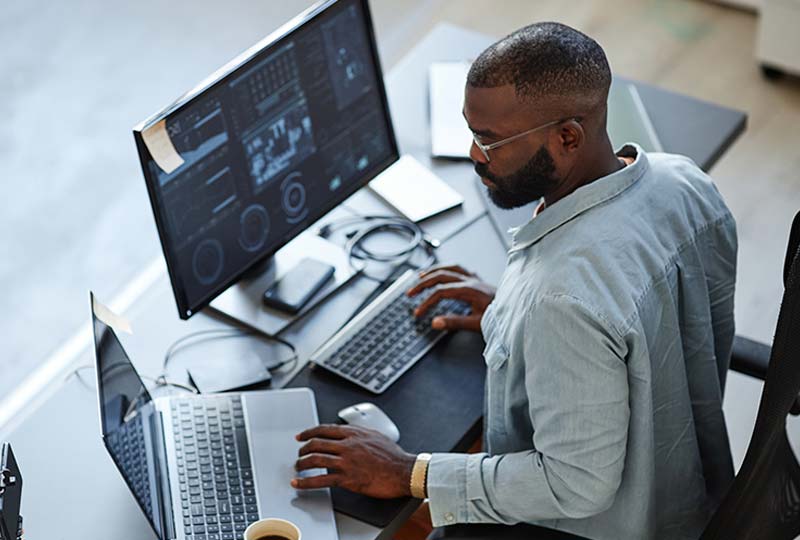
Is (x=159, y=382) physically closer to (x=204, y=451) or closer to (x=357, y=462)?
(x=204, y=451)

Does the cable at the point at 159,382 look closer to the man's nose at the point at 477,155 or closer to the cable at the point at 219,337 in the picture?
the cable at the point at 219,337

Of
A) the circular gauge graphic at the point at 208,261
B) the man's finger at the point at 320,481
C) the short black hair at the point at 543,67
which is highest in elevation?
the short black hair at the point at 543,67

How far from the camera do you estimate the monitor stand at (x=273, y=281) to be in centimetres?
225

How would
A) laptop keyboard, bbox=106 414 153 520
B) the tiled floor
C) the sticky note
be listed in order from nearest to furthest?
laptop keyboard, bbox=106 414 153 520, the sticky note, the tiled floor

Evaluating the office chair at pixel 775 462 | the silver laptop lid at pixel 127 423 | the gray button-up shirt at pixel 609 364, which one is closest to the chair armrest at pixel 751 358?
the gray button-up shirt at pixel 609 364

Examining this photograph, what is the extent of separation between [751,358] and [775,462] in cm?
54

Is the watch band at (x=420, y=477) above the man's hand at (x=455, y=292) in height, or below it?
below

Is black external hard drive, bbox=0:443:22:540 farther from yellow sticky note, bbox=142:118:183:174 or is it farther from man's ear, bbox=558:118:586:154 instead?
man's ear, bbox=558:118:586:154

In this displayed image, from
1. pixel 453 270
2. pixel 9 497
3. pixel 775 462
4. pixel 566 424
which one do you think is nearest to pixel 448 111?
pixel 453 270

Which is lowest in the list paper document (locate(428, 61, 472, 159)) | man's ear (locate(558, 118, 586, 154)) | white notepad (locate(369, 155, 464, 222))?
white notepad (locate(369, 155, 464, 222))

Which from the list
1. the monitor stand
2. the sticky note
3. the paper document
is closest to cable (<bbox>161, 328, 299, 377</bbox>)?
the monitor stand

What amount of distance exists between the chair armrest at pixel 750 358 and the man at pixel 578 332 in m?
0.20

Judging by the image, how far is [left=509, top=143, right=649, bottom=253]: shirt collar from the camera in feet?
6.04

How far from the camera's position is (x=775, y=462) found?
65.8 inches
